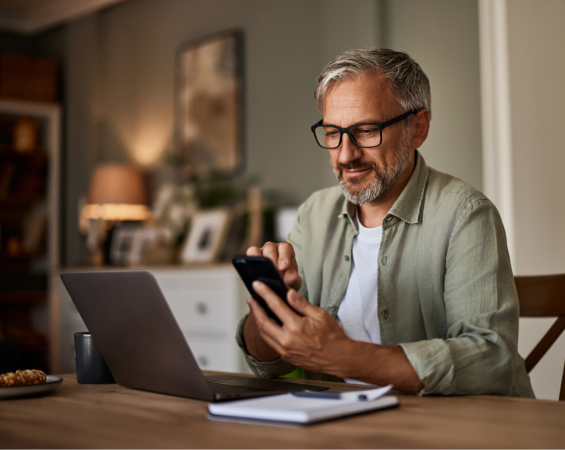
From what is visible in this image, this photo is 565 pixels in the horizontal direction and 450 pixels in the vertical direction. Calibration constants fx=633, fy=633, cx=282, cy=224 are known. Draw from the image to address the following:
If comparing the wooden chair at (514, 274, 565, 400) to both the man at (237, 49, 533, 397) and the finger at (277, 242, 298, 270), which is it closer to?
the man at (237, 49, 533, 397)

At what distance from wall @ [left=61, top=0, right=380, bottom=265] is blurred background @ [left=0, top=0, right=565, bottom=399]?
12 mm

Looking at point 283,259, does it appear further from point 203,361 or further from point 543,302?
point 203,361

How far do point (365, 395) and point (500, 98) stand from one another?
5.78 feet

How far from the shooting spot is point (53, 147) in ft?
16.4

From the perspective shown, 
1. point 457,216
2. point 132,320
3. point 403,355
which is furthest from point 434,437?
point 457,216

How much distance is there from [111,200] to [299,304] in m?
3.49

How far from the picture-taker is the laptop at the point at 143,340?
97 cm

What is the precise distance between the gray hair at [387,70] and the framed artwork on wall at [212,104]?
7.94ft

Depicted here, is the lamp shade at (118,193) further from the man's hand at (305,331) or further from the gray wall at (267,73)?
the man's hand at (305,331)

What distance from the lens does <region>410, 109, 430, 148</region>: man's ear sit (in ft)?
5.24

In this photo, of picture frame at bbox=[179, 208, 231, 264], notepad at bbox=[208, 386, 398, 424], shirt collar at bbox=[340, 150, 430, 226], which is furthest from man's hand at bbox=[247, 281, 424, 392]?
picture frame at bbox=[179, 208, 231, 264]

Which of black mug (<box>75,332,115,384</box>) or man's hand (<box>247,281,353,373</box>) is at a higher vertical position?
man's hand (<box>247,281,353,373</box>)

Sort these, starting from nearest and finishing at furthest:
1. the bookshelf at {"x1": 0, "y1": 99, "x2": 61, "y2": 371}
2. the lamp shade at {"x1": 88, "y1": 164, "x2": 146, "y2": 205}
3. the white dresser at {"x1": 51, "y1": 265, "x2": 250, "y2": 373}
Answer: the white dresser at {"x1": 51, "y1": 265, "x2": 250, "y2": 373} → the lamp shade at {"x1": 88, "y1": 164, "x2": 146, "y2": 205} → the bookshelf at {"x1": 0, "y1": 99, "x2": 61, "y2": 371}

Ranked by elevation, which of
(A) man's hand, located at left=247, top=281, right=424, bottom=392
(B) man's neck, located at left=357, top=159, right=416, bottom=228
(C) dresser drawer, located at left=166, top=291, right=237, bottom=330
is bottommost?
(C) dresser drawer, located at left=166, top=291, right=237, bottom=330
